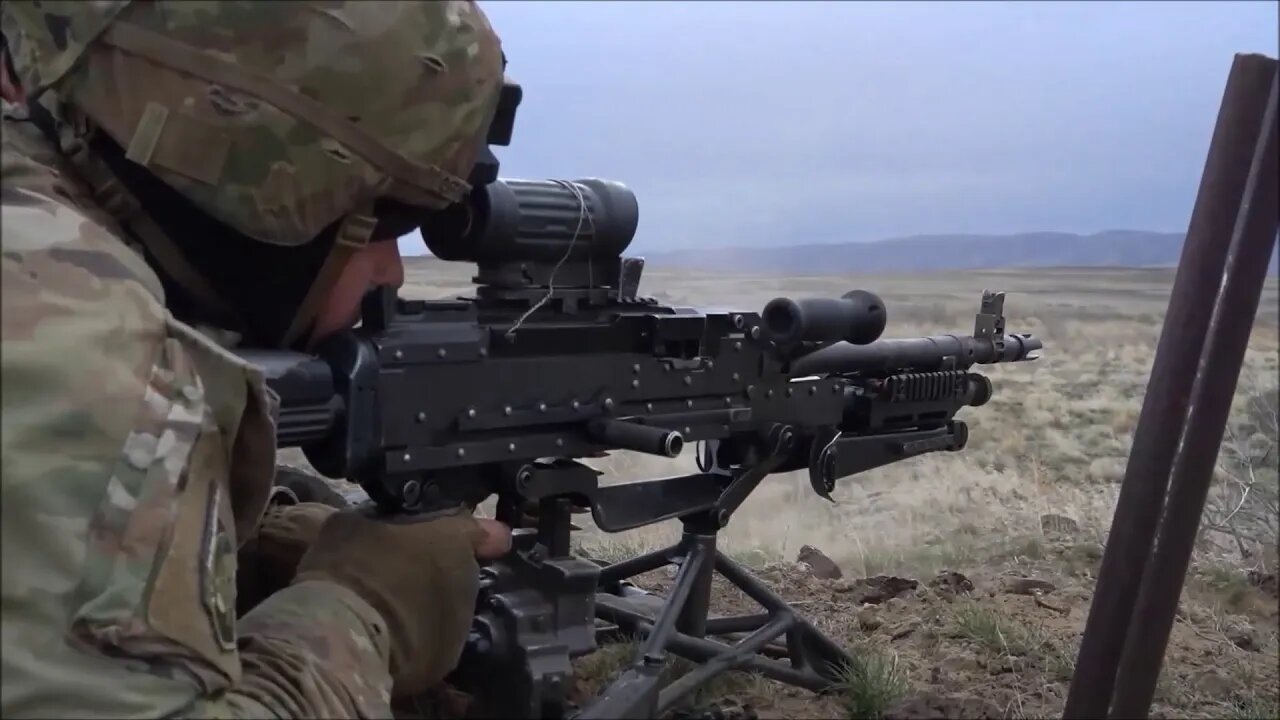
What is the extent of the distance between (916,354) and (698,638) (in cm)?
119

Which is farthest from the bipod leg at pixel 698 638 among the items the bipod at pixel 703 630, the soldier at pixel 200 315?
the soldier at pixel 200 315

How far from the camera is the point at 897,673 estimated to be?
376cm

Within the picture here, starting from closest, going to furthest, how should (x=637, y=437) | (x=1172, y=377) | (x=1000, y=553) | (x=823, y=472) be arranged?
(x=1172, y=377), (x=637, y=437), (x=823, y=472), (x=1000, y=553)

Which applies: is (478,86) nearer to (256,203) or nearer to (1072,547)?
(256,203)

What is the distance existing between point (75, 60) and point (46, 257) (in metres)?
0.61

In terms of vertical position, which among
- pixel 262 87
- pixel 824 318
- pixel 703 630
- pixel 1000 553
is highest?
pixel 262 87

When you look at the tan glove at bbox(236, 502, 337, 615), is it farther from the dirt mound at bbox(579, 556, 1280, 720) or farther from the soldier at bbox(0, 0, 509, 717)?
the dirt mound at bbox(579, 556, 1280, 720)

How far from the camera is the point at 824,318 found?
3.20 m

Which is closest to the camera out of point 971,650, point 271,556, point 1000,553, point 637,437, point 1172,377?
point 1172,377

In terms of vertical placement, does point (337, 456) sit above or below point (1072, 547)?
above

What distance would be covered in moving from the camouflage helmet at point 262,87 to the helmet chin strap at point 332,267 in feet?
0.24

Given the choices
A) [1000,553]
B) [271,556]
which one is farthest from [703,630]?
[1000,553]

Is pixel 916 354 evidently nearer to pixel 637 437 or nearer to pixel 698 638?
pixel 698 638

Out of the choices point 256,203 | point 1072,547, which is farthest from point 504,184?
point 1072,547
